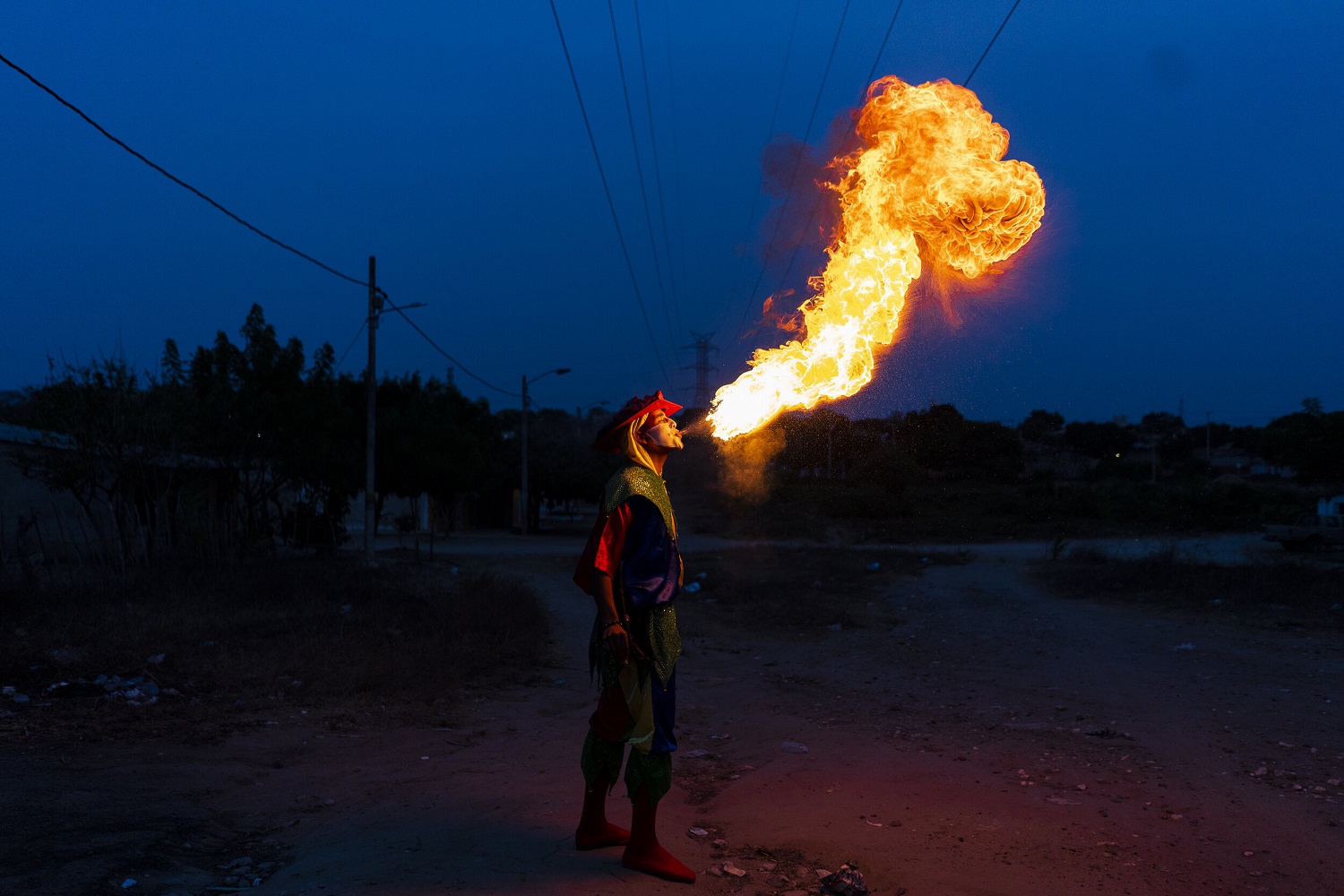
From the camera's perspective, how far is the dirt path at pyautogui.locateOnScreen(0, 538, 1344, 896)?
3984 mm

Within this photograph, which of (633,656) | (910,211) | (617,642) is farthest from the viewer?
(910,211)

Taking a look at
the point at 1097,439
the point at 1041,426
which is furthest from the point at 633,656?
the point at 1097,439

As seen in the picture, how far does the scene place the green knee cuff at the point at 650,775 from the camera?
411 centimetres

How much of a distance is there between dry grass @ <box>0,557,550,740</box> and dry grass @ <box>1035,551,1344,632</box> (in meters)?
9.66

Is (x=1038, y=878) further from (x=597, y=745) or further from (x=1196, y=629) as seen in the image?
(x=1196, y=629)

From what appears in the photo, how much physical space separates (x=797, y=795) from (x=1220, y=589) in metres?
12.9

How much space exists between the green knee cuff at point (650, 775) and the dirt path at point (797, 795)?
35 centimetres

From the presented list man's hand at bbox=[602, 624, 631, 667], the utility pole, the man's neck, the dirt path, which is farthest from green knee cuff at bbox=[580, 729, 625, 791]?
the utility pole

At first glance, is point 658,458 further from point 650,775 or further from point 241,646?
point 241,646

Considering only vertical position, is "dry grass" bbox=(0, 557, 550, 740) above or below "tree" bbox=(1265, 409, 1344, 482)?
below

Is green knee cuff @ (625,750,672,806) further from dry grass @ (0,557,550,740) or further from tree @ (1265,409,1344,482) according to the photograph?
tree @ (1265,409,1344,482)

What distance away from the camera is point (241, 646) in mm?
9594

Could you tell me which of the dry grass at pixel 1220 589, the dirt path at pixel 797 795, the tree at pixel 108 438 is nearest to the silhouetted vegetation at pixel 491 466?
the tree at pixel 108 438

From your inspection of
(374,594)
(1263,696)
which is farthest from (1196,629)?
(374,594)
